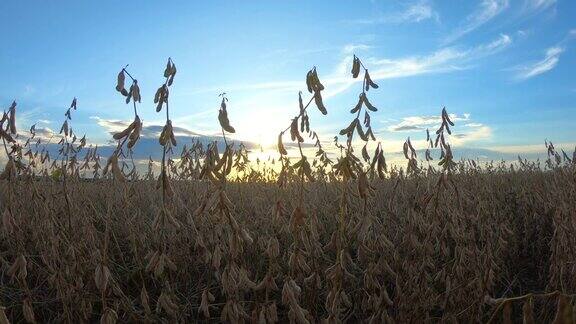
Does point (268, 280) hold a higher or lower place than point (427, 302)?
higher

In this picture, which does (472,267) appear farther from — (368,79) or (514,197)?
(514,197)

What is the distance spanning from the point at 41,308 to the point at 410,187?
16.1 feet

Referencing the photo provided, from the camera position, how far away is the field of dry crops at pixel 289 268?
6.69ft

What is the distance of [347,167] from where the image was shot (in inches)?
70.3

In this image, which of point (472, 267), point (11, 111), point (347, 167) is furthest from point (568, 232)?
point (11, 111)

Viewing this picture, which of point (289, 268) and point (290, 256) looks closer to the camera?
point (290, 256)

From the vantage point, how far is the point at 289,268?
286 cm

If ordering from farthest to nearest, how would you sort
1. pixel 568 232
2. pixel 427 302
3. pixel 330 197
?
pixel 330 197 < pixel 568 232 < pixel 427 302

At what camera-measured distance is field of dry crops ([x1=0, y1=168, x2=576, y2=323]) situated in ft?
6.69

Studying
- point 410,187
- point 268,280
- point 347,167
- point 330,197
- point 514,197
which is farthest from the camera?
point 410,187

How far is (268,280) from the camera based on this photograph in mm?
2021

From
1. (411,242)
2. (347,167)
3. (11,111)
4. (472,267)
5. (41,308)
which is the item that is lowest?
(41,308)

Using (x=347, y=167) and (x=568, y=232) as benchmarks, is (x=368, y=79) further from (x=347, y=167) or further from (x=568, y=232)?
(x=568, y=232)

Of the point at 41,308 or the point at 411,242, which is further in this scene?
the point at 41,308
